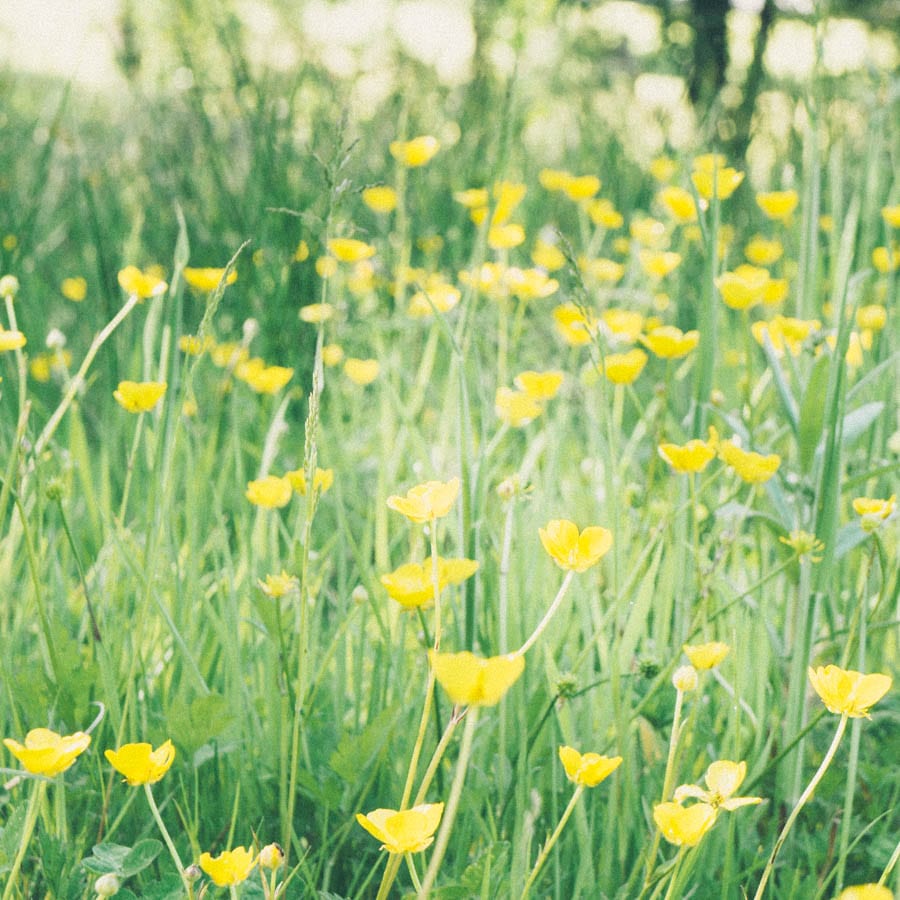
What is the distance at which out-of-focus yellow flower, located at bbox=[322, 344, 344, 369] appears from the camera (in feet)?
5.41

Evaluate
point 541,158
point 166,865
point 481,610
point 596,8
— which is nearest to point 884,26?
point 596,8

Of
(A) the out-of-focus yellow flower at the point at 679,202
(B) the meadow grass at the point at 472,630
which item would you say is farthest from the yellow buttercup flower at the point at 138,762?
(A) the out-of-focus yellow flower at the point at 679,202

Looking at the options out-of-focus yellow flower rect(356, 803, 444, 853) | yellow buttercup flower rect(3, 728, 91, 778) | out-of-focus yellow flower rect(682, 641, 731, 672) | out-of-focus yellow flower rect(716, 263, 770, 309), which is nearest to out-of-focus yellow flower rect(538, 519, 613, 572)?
out-of-focus yellow flower rect(682, 641, 731, 672)

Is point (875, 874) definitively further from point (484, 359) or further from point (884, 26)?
point (884, 26)

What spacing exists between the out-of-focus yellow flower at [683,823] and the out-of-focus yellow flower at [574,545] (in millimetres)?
182

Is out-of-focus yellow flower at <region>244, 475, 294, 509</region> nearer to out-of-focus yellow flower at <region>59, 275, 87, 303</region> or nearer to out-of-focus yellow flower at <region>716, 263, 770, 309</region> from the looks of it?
out-of-focus yellow flower at <region>716, 263, 770, 309</region>

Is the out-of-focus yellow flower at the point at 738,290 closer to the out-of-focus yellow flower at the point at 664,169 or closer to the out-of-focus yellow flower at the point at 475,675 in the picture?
the out-of-focus yellow flower at the point at 475,675

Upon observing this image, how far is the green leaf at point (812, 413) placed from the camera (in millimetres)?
1045

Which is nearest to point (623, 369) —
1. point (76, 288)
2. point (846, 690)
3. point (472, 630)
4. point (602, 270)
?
point (472, 630)

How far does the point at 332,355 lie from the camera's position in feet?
5.90

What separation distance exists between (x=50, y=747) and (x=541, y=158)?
3.65 meters

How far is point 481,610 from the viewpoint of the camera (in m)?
1.08

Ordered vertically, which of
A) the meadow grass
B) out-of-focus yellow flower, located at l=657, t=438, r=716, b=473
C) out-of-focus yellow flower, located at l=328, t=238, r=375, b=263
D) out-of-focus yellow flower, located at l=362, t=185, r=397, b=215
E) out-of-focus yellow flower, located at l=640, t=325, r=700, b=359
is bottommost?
the meadow grass

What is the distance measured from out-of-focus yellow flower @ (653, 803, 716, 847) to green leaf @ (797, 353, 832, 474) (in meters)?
0.53
